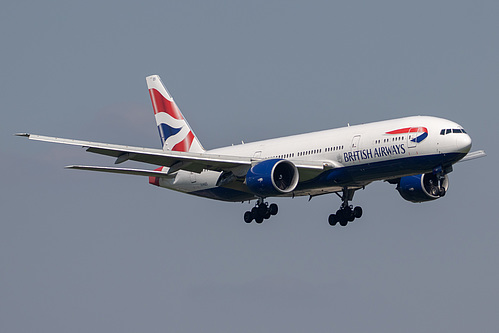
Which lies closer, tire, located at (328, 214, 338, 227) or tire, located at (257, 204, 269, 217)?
tire, located at (257, 204, 269, 217)

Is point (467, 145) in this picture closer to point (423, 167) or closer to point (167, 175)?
point (423, 167)

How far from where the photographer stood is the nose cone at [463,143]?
54.8m

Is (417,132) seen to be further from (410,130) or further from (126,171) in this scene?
(126,171)

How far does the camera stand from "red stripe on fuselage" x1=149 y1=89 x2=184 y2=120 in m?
69.8

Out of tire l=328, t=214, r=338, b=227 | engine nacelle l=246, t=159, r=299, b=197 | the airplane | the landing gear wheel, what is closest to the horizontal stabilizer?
the airplane

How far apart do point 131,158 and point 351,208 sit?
14.7 metres

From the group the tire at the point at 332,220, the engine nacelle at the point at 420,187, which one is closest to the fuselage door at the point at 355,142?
the engine nacelle at the point at 420,187

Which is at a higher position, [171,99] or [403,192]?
[171,99]

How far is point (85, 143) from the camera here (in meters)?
54.4

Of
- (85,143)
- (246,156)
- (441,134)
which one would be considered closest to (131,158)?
(85,143)

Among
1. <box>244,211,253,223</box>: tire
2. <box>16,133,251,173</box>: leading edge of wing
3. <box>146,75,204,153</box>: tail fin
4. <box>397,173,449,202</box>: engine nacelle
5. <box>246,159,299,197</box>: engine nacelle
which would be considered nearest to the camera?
<box>16,133,251,173</box>: leading edge of wing

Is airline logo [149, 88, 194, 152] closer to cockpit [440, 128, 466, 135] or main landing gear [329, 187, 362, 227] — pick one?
main landing gear [329, 187, 362, 227]

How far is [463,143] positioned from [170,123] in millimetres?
22211

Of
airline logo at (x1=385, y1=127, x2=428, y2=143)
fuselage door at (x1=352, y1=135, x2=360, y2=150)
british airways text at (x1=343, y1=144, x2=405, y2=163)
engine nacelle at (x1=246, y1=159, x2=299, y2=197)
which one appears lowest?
engine nacelle at (x1=246, y1=159, x2=299, y2=197)
